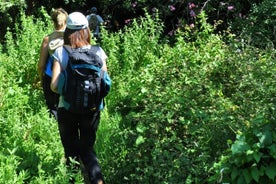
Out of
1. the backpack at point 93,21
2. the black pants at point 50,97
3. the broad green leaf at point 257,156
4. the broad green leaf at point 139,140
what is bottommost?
the backpack at point 93,21

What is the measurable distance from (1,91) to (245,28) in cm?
399

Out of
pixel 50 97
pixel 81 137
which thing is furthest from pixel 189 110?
pixel 50 97

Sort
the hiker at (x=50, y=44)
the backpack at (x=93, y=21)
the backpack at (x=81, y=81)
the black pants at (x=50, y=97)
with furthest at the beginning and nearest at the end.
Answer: the backpack at (x=93, y=21), the black pants at (x=50, y=97), the hiker at (x=50, y=44), the backpack at (x=81, y=81)

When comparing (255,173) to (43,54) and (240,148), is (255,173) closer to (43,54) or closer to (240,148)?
(240,148)

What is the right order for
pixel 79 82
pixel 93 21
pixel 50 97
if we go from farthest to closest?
pixel 93 21 < pixel 50 97 < pixel 79 82

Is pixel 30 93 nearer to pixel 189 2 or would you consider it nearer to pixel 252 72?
pixel 252 72

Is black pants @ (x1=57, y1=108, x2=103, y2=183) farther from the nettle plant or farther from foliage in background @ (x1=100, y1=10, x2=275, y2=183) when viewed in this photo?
the nettle plant

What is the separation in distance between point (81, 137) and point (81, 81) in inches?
22.0

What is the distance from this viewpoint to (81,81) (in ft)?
12.2

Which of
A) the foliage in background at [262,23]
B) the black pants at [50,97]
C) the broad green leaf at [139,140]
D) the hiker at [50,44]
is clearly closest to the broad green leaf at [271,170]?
the broad green leaf at [139,140]

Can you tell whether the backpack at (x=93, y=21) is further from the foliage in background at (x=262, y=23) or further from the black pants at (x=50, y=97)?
the black pants at (x=50, y=97)

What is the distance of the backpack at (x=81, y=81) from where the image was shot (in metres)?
3.71

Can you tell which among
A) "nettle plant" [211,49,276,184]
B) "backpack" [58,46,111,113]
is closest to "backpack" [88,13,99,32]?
"backpack" [58,46,111,113]

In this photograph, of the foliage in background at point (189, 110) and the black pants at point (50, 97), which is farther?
the black pants at point (50, 97)
